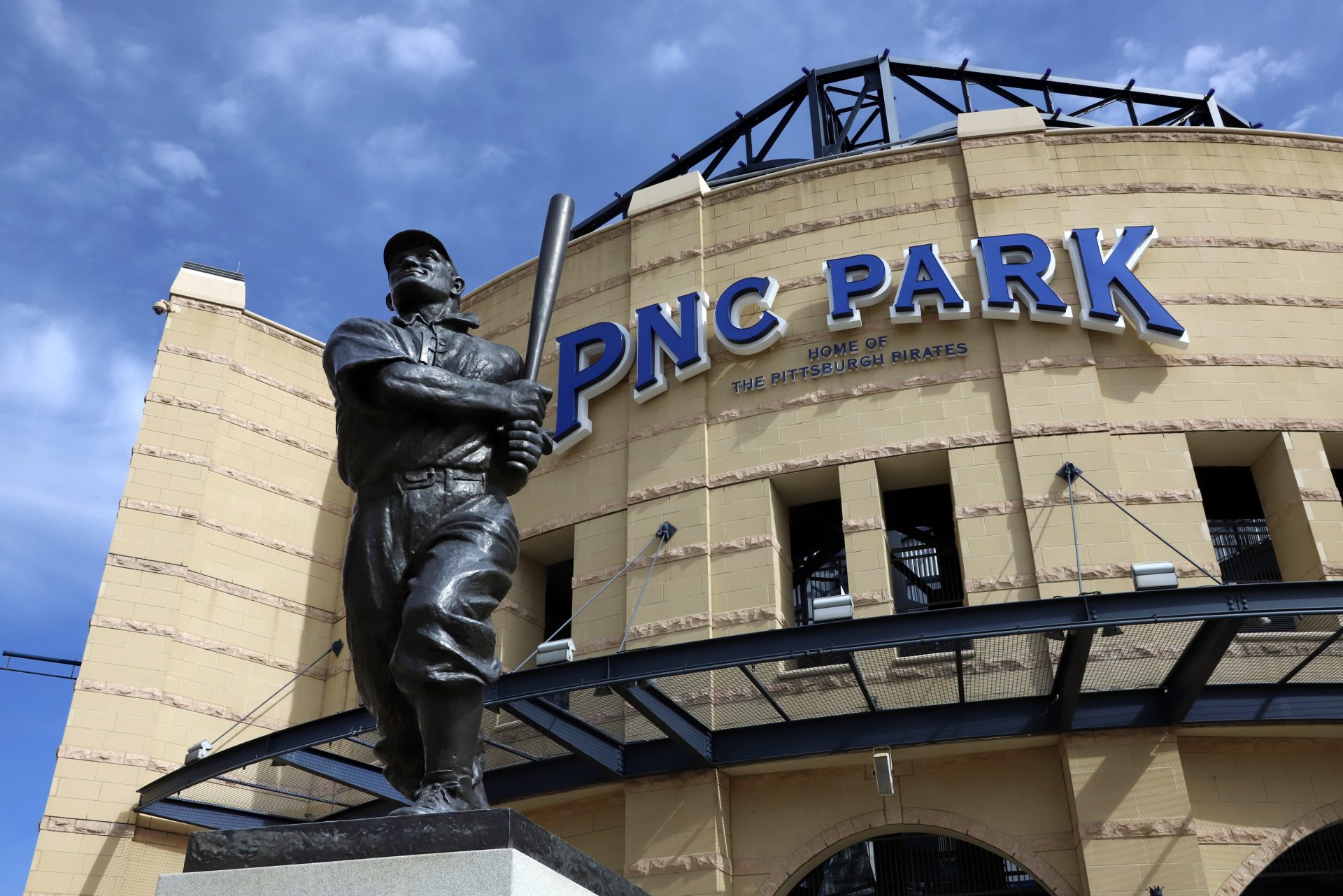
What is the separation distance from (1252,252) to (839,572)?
774 cm

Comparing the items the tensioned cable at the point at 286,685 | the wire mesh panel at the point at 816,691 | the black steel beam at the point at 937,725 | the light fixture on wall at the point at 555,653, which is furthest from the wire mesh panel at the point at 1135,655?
the tensioned cable at the point at 286,685

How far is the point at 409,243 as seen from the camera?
5.10 metres

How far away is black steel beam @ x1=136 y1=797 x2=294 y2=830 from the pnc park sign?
7.64 m

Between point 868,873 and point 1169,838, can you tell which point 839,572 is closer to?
point 868,873

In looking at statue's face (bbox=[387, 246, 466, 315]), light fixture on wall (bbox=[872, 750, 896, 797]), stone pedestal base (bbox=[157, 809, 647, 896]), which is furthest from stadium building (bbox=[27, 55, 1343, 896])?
stone pedestal base (bbox=[157, 809, 647, 896])

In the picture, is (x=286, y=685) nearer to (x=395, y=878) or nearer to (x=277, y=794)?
(x=277, y=794)

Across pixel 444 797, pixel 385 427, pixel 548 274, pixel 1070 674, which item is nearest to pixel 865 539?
pixel 1070 674

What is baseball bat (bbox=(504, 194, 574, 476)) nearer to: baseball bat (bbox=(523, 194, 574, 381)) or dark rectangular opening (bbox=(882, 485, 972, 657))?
baseball bat (bbox=(523, 194, 574, 381))

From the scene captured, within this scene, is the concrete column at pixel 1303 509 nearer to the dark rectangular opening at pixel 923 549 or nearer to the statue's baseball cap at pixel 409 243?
the dark rectangular opening at pixel 923 549

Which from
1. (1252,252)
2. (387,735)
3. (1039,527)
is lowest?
(387,735)

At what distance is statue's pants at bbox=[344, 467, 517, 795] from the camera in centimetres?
402

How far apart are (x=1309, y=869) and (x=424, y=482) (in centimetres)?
1573

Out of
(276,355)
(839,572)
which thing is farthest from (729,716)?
(276,355)

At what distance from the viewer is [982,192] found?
17438 millimetres
